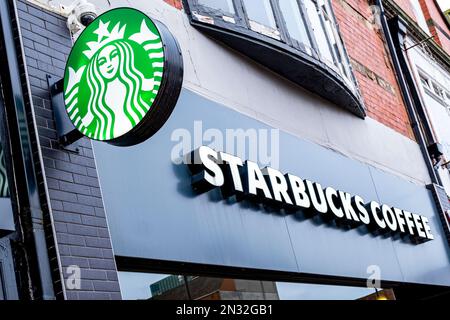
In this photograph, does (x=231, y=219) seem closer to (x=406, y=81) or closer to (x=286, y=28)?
(x=286, y=28)

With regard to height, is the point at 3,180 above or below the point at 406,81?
below

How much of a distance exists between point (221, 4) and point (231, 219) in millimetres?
2663

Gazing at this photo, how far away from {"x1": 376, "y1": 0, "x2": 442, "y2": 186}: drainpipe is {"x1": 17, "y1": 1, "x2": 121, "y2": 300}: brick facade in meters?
7.97

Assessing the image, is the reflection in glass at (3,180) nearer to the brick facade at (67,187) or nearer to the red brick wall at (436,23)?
the brick facade at (67,187)

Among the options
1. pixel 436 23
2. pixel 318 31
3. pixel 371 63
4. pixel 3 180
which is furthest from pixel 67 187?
pixel 436 23

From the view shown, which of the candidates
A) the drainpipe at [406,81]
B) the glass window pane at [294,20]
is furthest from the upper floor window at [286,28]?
the drainpipe at [406,81]

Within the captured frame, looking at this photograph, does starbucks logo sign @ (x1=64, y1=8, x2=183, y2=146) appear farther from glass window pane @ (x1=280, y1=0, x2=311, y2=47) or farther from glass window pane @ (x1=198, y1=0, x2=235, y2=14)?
glass window pane @ (x1=280, y1=0, x2=311, y2=47)

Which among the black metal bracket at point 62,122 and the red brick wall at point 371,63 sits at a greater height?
the red brick wall at point 371,63

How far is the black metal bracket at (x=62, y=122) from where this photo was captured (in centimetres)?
533

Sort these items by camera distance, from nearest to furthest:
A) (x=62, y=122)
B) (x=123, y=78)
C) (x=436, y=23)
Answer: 1. (x=123, y=78)
2. (x=62, y=122)
3. (x=436, y=23)

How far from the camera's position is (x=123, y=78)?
5055 millimetres

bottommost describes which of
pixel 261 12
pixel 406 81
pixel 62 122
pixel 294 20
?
pixel 62 122

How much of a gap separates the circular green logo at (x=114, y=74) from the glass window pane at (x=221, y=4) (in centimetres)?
292

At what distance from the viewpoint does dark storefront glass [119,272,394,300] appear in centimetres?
603
